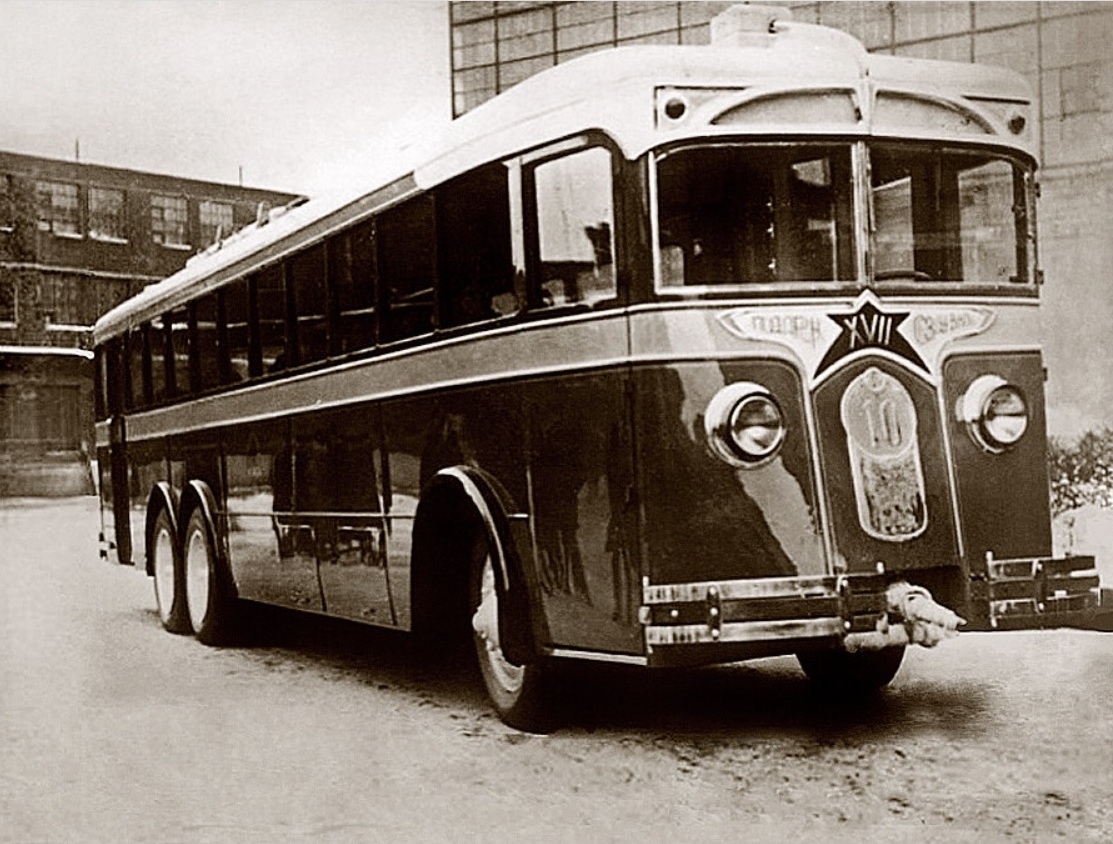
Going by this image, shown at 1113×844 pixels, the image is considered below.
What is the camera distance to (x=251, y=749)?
554 centimetres

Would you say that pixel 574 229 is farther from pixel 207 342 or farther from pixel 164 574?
pixel 164 574

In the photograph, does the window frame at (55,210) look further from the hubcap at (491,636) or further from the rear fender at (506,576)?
the hubcap at (491,636)

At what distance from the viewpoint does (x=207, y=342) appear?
8.52m

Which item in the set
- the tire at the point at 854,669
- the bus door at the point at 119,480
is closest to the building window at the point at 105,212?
the tire at the point at 854,669

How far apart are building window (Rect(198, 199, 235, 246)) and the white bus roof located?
154cm

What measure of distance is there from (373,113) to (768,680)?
2.60 m

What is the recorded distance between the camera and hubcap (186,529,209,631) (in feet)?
29.0

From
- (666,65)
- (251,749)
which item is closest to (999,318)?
(666,65)

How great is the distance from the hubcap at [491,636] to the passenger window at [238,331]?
91.4 inches

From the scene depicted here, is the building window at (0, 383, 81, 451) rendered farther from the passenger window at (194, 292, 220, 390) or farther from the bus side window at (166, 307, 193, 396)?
the bus side window at (166, 307, 193, 396)

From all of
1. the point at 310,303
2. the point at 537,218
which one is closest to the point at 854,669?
the point at 537,218

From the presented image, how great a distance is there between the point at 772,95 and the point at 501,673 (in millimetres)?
2222

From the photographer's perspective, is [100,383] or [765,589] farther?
[100,383]

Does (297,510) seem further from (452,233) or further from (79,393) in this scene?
(452,233)
